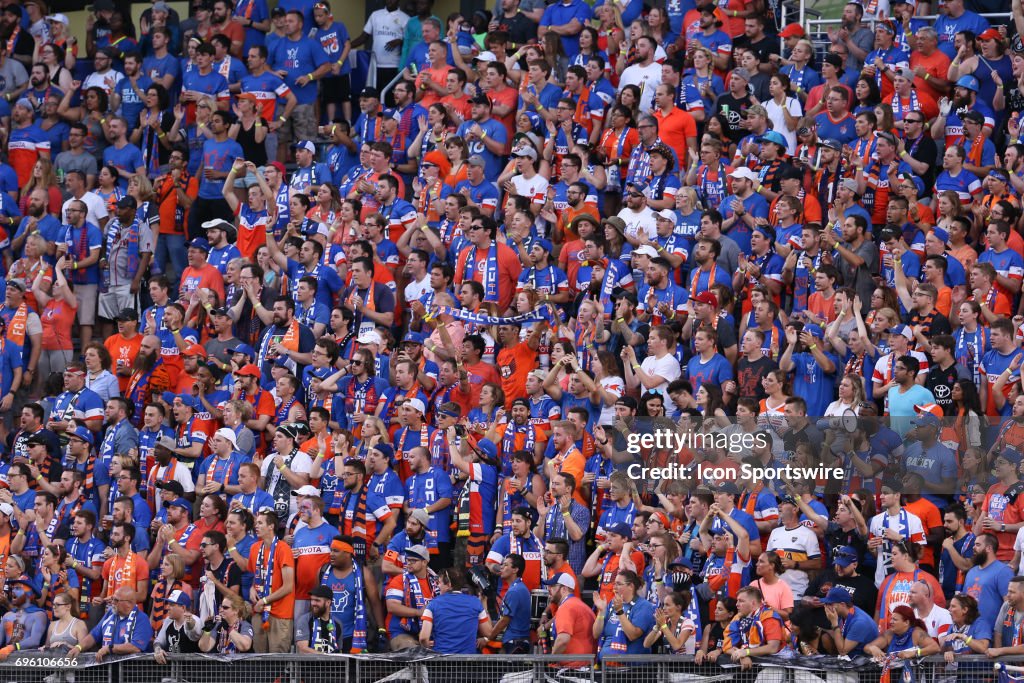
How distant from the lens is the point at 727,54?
19.7m

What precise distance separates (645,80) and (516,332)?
12.5ft

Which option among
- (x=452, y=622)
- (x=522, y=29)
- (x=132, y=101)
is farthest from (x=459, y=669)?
(x=132, y=101)

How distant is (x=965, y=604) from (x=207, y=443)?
7129 millimetres

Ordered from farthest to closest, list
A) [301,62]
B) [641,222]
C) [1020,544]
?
[301,62], [641,222], [1020,544]

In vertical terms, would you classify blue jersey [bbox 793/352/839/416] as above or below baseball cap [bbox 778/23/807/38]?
below

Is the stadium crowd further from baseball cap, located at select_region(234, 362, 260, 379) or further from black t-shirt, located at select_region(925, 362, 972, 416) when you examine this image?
baseball cap, located at select_region(234, 362, 260, 379)

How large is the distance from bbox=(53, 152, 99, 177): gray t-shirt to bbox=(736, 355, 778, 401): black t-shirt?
8469 millimetres

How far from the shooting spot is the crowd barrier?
13.0m

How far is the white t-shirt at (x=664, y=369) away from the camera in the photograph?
16.3 meters

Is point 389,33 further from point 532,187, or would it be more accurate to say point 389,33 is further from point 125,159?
point 532,187

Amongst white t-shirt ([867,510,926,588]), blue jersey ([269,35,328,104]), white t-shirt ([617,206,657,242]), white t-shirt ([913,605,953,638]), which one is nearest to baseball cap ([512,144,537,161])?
white t-shirt ([617,206,657,242])

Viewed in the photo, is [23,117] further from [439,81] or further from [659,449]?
[659,449]

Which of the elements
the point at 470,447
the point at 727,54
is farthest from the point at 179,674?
the point at 727,54

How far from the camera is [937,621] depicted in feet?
44.2
